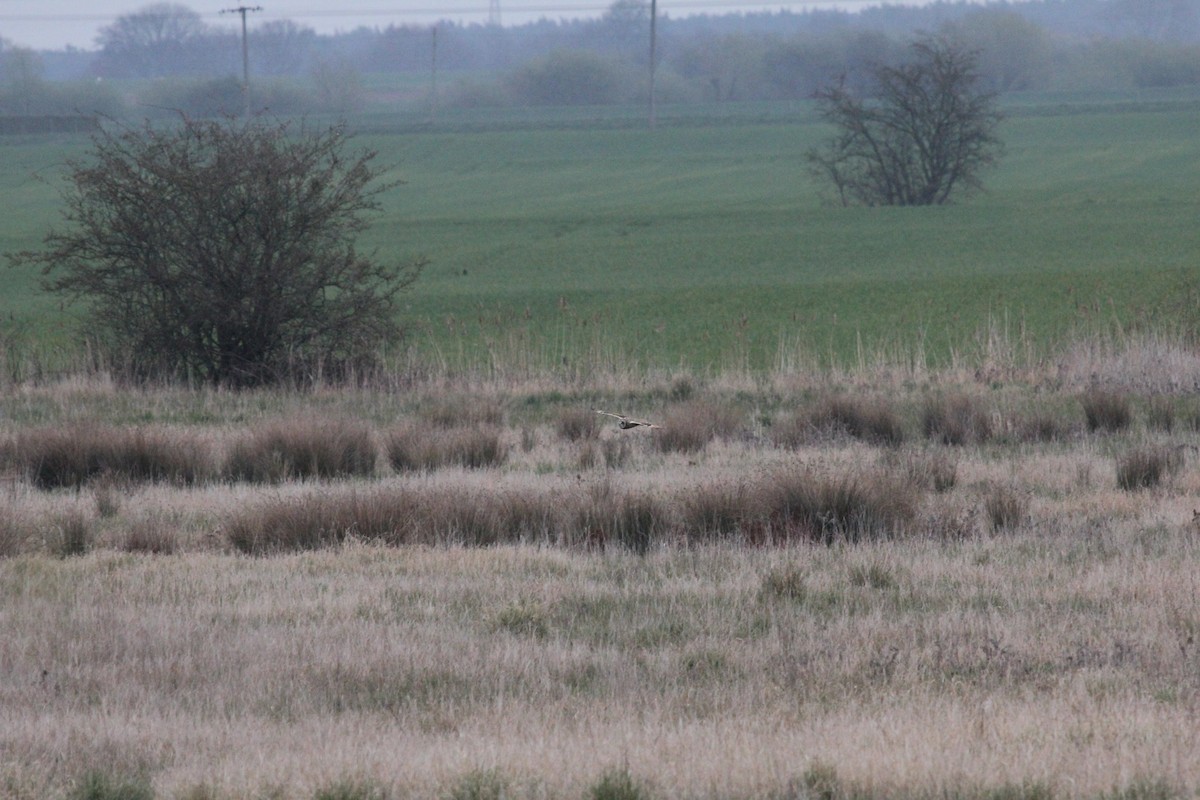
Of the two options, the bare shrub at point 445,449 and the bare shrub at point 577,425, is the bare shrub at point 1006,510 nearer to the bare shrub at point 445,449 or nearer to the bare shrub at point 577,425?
the bare shrub at point 445,449

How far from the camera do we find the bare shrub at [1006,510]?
9.73m

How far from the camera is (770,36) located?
145 metres

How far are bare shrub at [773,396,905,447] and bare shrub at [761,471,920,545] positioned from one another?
3.86m

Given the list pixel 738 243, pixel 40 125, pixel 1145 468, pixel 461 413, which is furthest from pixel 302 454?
pixel 40 125

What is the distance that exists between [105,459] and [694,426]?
213 inches

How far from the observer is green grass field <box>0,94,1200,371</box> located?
85.7 feet

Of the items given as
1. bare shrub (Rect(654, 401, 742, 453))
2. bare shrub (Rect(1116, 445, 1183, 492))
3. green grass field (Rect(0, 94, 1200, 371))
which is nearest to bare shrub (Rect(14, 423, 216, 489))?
bare shrub (Rect(654, 401, 742, 453))

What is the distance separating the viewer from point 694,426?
14266 mm

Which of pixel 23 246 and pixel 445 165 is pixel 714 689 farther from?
pixel 445 165

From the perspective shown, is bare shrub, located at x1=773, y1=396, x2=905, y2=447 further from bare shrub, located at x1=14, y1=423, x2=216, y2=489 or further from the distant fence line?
the distant fence line

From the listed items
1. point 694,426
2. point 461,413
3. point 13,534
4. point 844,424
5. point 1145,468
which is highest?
point 13,534

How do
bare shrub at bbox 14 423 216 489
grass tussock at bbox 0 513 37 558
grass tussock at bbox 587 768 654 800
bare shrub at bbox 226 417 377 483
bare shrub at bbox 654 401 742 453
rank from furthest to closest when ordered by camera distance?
bare shrub at bbox 654 401 742 453 < bare shrub at bbox 226 417 377 483 < bare shrub at bbox 14 423 216 489 < grass tussock at bbox 0 513 37 558 < grass tussock at bbox 587 768 654 800

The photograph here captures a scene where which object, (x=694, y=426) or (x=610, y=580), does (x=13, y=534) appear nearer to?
(x=610, y=580)

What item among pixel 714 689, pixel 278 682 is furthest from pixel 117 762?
pixel 714 689
